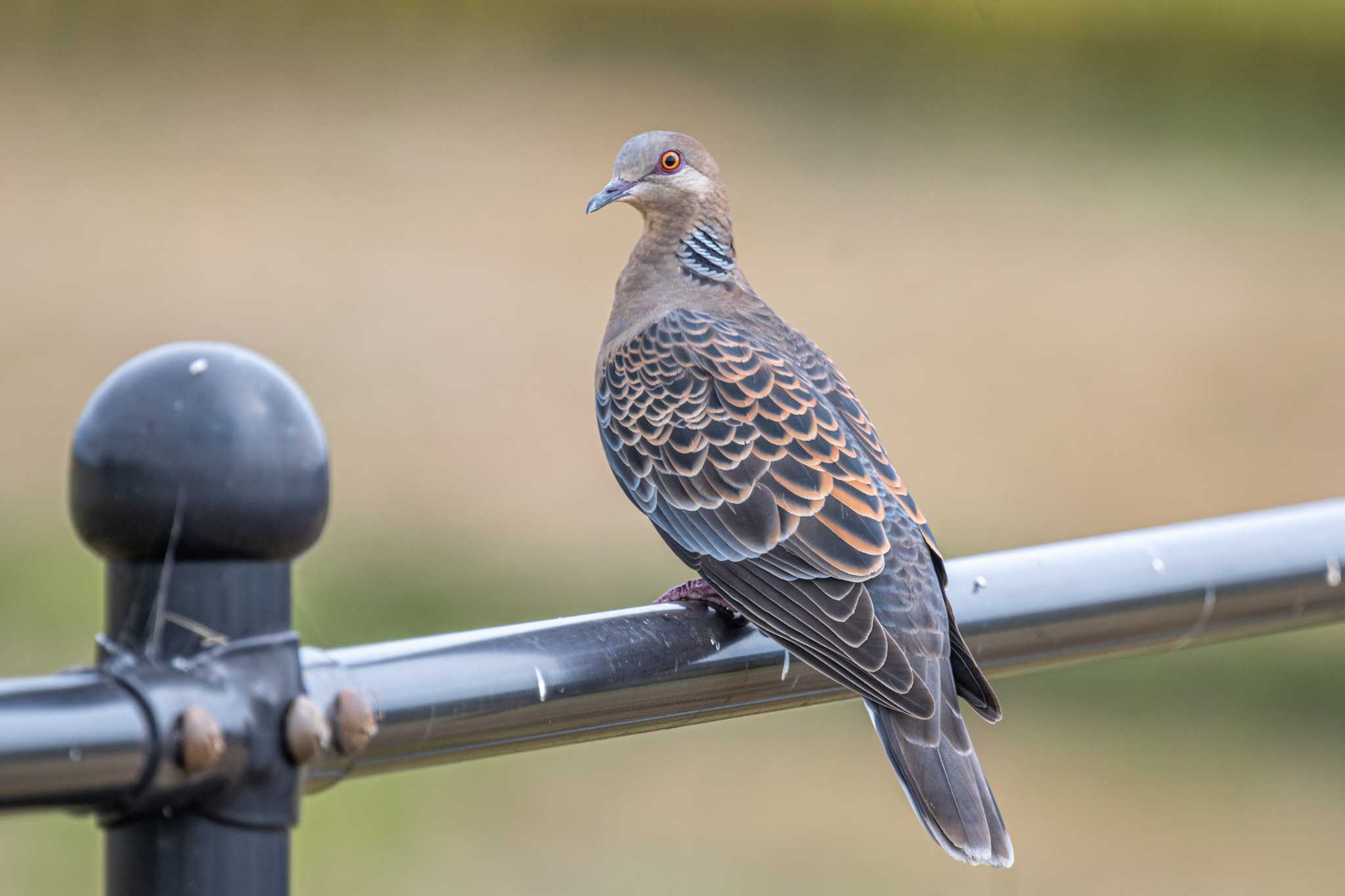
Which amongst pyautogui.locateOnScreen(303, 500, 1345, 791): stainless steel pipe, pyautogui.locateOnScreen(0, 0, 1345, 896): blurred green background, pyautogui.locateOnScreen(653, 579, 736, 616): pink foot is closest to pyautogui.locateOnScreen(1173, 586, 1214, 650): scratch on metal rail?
pyautogui.locateOnScreen(303, 500, 1345, 791): stainless steel pipe

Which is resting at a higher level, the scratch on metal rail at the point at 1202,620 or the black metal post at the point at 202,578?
the black metal post at the point at 202,578

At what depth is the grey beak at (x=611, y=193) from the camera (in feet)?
9.67

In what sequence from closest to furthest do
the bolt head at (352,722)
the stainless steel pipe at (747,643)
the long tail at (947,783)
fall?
the bolt head at (352,722) → the stainless steel pipe at (747,643) → the long tail at (947,783)

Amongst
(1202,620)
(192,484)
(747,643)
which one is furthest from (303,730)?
(1202,620)

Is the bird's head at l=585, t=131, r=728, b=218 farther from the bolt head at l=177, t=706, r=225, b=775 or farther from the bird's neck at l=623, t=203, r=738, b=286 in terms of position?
the bolt head at l=177, t=706, r=225, b=775

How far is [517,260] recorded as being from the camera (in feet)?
22.9

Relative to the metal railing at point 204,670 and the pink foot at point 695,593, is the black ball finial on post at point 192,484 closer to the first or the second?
the metal railing at point 204,670

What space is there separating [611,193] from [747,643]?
1443mm

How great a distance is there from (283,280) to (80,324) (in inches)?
32.9

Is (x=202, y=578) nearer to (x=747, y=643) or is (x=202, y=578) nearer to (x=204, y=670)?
(x=204, y=670)

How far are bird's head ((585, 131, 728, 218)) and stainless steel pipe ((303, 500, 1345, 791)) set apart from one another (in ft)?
4.31

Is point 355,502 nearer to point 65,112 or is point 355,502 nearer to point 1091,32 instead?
point 65,112

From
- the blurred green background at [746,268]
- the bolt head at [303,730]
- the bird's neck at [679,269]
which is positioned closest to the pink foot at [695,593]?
the bird's neck at [679,269]

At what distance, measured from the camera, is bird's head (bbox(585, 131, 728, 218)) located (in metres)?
3.07
